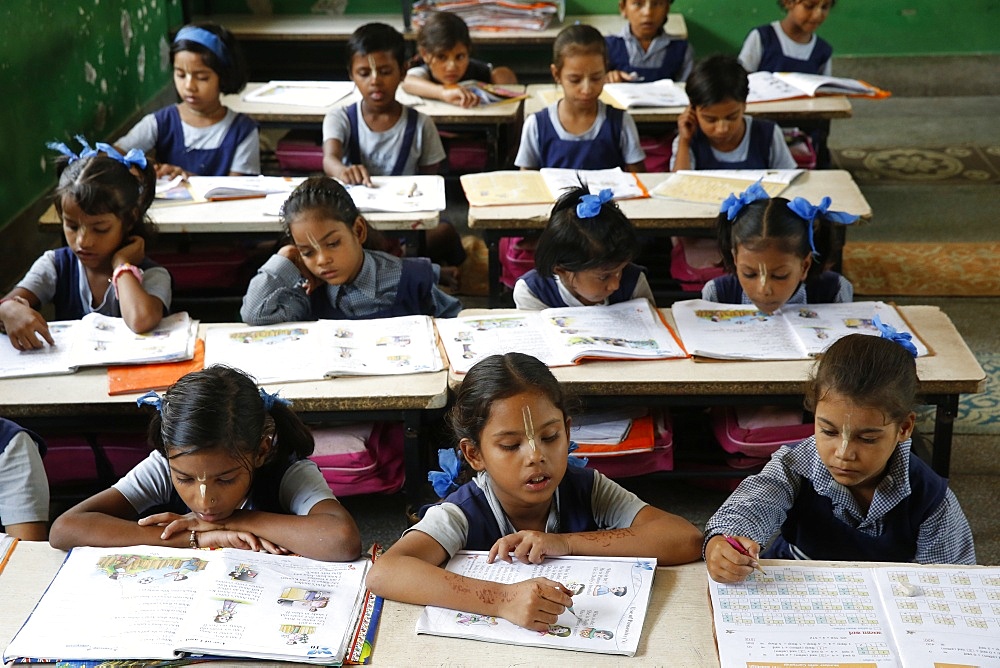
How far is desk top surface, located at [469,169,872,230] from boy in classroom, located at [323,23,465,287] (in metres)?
0.79

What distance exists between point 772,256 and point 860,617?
3.76 feet

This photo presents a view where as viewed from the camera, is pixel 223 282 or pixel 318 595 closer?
pixel 318 595

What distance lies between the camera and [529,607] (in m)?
1.40

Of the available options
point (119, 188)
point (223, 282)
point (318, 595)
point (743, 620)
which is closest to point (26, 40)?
point (223, 282)

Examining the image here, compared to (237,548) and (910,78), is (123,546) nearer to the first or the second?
(237,548)

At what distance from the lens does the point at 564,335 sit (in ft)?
7.63

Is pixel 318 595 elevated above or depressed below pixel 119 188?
below

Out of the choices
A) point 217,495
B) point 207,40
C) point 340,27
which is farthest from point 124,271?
point 340,27

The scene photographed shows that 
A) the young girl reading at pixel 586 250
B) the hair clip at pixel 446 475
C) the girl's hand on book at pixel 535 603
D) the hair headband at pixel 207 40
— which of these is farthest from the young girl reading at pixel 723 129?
the girl's hand on book at pixel 535 603

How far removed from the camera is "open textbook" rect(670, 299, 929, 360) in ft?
7.37

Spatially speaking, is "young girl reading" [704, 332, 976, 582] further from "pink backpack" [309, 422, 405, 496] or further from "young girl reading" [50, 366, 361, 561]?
"pink backpack" [309, 422, 405, 496]

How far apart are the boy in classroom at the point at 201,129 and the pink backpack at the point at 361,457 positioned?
1589mm

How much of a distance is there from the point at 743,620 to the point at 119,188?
5.93 feet

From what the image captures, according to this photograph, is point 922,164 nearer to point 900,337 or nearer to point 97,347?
point 900,337
